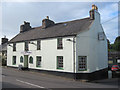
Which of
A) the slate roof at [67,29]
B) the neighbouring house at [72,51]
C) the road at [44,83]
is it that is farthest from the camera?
the slate roof at [67,29]

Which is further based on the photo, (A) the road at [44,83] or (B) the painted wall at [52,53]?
(B) the painted wall at [52,53]

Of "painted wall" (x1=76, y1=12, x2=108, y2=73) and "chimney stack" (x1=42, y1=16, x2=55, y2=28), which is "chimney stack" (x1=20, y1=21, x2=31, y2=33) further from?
"painted wall" (x1=76, y1=12, x2=108, y2=73)

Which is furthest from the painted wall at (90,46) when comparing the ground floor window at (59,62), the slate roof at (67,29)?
the ground floor window at (59,62)

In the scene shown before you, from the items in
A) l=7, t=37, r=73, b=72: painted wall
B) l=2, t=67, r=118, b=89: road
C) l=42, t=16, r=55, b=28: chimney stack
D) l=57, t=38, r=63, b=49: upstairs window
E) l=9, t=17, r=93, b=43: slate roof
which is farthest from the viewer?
l=42, t=16, r=55, b=28: chimney stack

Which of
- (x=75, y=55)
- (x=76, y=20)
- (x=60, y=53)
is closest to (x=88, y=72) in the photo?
(x=75, y=55)

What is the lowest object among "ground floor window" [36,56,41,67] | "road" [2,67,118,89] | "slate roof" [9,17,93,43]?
"road" [2,67,118,89]

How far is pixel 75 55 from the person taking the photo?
1338 centimetres

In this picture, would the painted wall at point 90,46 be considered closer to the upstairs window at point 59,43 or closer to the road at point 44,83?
the upstairs window at point 59,43

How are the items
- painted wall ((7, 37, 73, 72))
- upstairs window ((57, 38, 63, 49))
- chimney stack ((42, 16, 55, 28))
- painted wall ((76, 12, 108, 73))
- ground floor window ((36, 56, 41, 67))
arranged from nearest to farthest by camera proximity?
painted wall ((76, 12, 108, 73)), painted wall ((7, 37, 73, 72)), upstairs window ((57, 38, 63, 49)), ground floor window ((36, 56, 41, 67)), chimney stack ((42, 16, 55, 28))

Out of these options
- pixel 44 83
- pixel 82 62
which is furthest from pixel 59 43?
pixel 44 83

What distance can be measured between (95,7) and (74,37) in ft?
20.4

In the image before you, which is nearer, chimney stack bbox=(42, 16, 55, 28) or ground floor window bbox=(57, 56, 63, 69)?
ground floor window bbox=(57, 56, 63, 69)

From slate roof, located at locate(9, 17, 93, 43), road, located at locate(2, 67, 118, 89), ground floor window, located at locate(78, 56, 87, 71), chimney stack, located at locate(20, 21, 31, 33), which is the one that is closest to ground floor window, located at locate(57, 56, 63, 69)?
ground floor window, located at locate(78, 56, 87, 71)

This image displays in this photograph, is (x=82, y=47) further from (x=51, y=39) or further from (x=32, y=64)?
(x=32, y=64)
